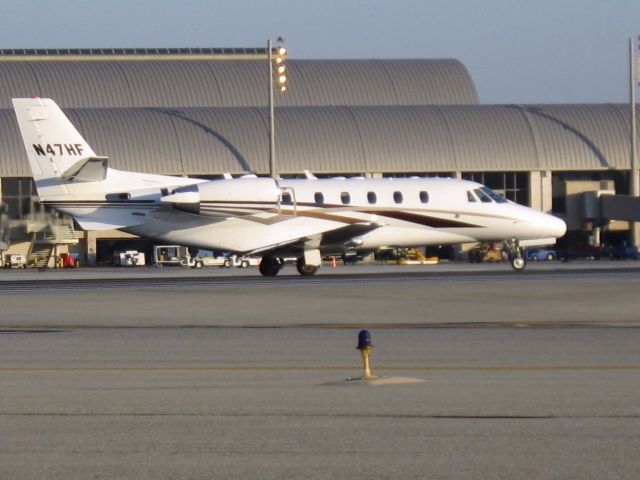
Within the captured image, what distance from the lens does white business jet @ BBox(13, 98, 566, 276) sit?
42.0m

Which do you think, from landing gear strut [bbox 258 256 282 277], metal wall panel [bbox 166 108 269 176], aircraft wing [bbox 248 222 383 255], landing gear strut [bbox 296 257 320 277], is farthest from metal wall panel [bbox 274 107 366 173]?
aircraft wing [bbox 248 222 383 255]

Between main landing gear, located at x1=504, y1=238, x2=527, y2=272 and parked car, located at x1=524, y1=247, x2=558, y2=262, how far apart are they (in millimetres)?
26955

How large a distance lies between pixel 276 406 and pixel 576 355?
612cm

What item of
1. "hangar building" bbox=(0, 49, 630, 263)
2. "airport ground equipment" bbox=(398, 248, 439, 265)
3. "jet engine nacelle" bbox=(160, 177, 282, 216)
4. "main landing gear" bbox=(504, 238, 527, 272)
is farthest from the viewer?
"hangar building" bbox=(0, 49, 630, 263)

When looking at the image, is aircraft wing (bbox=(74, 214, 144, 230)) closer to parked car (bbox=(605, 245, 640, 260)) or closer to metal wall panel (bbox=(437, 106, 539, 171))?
parked car (bbox=(605, 245, 640, 260))

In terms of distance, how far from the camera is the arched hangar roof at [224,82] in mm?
88062

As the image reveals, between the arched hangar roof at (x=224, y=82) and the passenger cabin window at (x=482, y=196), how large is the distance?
45.8m

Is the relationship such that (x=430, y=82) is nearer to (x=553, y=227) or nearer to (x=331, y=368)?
(x=553, y=227)

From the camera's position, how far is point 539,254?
75.4 meters

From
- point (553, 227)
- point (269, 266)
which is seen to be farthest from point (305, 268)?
point (553, 227)

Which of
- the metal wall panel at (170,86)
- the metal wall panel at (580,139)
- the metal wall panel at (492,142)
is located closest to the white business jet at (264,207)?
the metal wall panel at (492,142)

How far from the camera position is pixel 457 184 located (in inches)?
1805

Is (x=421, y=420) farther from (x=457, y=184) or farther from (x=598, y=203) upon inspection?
(x=598, y=203)

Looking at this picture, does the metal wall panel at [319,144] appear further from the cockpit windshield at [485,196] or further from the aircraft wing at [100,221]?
the aircraft wing at [100,221]
